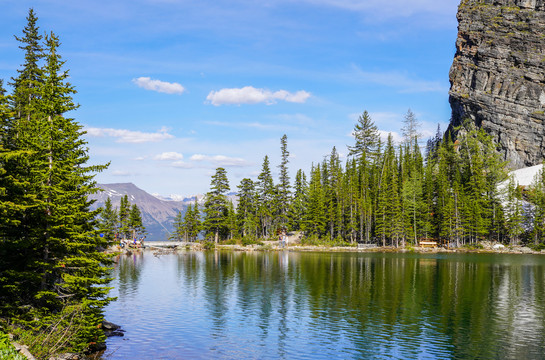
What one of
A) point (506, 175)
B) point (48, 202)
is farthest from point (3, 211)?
point (506, 175)

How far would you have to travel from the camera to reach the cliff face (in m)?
138

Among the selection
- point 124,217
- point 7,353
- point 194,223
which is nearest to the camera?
point 7,353

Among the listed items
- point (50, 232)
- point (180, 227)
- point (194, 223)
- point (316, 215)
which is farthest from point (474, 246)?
point (50, 232)

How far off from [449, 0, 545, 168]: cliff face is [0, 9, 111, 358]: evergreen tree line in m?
142

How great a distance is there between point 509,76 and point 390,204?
208 ft

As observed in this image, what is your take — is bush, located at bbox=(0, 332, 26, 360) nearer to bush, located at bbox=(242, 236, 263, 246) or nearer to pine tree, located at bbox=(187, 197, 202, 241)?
bush, located at bbox=(242, 236, 263, 246)

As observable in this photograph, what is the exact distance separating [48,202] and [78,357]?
852cm

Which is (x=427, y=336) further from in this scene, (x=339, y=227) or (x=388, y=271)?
(x=339, y=227)

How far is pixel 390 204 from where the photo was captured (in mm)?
115562

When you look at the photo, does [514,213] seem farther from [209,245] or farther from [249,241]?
[209,245]

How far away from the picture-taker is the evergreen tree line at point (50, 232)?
2291cm

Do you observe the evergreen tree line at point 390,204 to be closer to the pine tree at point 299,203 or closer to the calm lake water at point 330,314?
the pine tree at point 299,203

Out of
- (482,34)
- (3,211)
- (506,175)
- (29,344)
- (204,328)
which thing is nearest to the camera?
(29,344)

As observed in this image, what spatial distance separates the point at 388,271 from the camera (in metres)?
65.6
